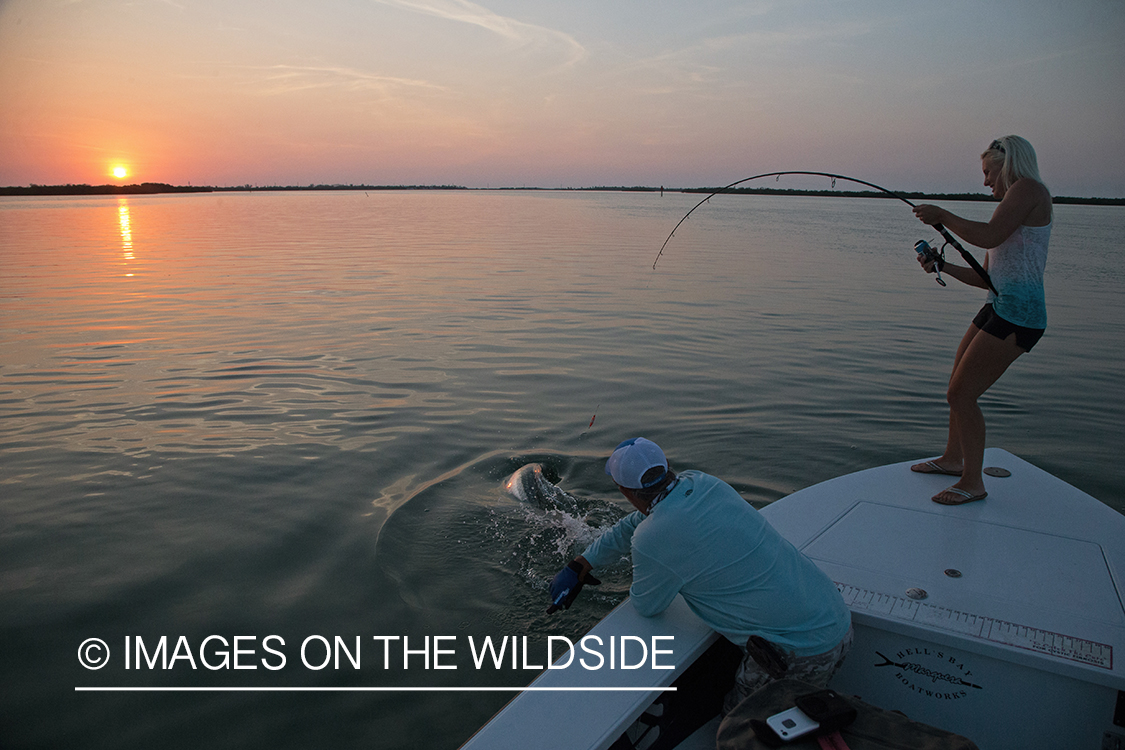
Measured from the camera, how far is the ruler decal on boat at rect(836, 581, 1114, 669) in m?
2.59

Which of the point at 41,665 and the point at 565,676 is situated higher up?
the point at 565,676

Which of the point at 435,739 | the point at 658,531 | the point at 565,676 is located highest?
the point at 658,531

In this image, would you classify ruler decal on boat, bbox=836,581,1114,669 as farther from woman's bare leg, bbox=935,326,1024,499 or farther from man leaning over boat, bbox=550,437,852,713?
woman's bare leg, bbox=935,326,1024,499

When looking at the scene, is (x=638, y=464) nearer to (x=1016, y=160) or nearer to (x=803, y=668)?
(x=803, y=668)

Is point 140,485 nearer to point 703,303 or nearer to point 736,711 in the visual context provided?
point 736,711

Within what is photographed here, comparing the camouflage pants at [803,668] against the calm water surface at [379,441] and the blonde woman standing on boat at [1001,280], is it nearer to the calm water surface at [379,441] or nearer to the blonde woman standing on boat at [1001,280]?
the calm water surface at [379,441]

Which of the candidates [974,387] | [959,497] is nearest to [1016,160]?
[974,387]

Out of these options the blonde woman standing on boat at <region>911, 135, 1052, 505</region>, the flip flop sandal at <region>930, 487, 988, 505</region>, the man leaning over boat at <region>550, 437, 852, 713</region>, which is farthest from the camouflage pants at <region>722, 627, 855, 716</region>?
the blonde woman standing on boat at <region>911, 135, 1052, 505</region>

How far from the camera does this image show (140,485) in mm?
5930

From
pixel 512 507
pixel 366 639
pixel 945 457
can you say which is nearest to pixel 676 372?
pixel 512 507

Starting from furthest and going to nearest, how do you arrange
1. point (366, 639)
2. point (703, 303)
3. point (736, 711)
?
1. point (703, 303)
2. point (366, 639)
3. point (736, 711)

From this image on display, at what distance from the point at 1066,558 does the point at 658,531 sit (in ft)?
6.94

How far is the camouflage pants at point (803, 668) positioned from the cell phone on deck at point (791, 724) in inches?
14.2

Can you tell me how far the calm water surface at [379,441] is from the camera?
3.90m
